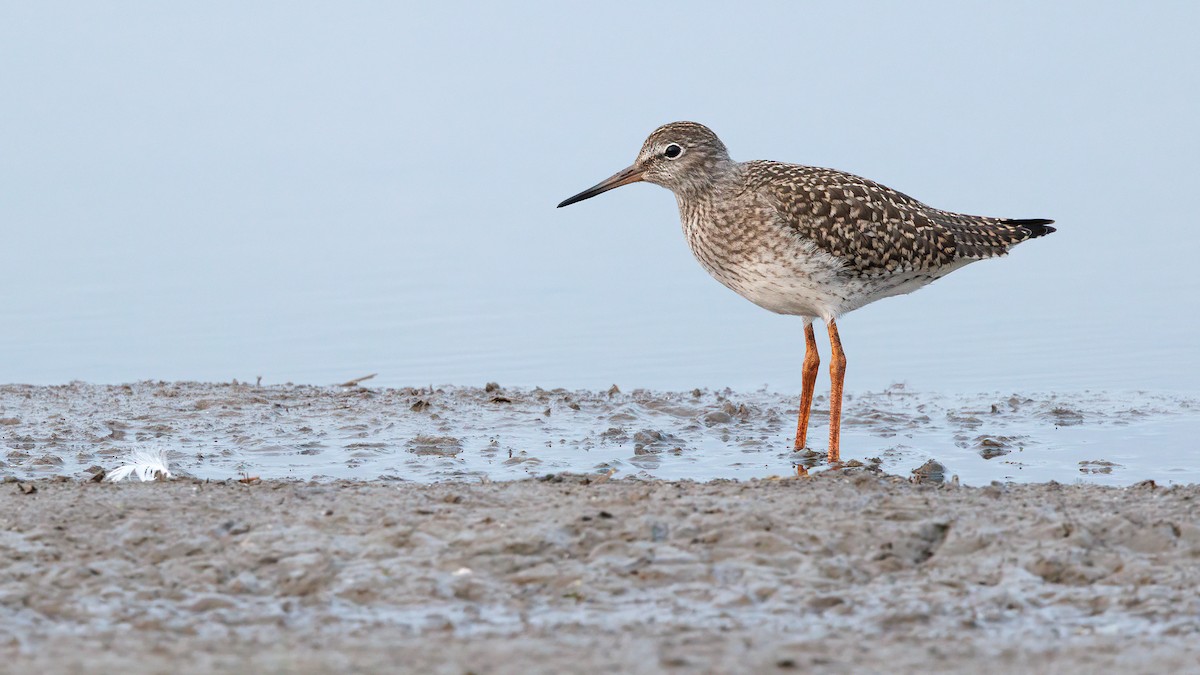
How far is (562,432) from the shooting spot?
31.2 ft

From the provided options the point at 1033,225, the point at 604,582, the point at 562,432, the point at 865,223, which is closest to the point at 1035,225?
the point at 1033,225

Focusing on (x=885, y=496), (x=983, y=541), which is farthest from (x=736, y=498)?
(x=983, y=541)

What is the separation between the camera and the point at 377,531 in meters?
5.97

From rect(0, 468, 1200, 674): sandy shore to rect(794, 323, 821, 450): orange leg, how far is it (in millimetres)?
2401

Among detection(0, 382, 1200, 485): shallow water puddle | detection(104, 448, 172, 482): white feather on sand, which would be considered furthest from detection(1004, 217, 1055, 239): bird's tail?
detection(104, 448, 172, 482): white feather on sand

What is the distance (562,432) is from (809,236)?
209 centimetres

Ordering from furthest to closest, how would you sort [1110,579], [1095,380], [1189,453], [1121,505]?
[1095,380] → [1189,453] → [1121,505] → [1110,579]

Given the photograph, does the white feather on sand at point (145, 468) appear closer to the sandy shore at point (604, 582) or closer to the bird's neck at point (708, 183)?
the sandy shore at point (604, 582)

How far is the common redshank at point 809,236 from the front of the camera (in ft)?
30.1

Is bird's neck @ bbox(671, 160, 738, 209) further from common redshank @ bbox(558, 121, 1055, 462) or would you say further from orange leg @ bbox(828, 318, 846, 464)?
orange leg @ bbox(828, 318, 846, 464)

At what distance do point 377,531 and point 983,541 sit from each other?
8.26 ft

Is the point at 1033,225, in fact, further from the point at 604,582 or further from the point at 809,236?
the point at 604,582

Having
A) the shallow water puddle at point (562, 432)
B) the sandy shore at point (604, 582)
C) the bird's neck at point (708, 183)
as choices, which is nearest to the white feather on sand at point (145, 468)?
the shallow water puddle at point (562, 432)

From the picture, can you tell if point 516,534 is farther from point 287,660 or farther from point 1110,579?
point 1110,579
